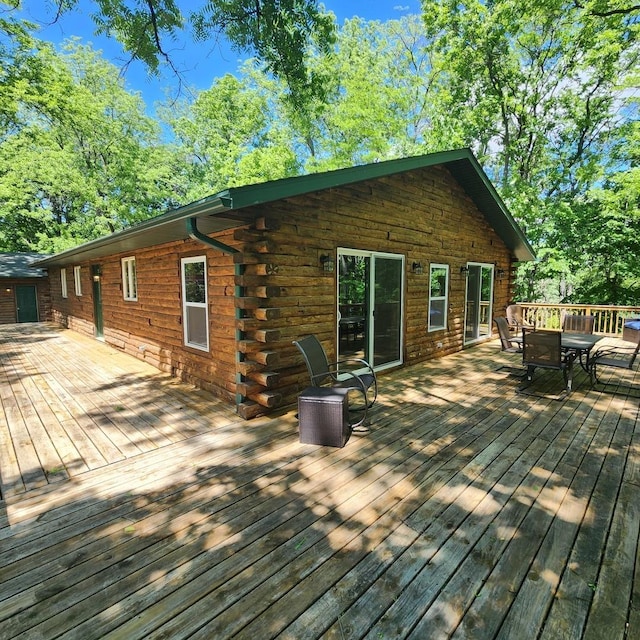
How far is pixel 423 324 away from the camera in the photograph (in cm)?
675

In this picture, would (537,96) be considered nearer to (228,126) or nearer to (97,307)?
(228,126)

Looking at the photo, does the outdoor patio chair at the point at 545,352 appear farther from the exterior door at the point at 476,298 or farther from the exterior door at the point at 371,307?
the exterior door at the point at 476,298

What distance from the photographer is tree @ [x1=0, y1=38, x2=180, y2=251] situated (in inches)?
600

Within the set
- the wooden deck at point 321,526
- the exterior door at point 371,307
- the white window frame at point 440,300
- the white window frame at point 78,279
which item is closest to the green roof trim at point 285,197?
the exterior door at point 371,307

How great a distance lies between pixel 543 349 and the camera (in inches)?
191

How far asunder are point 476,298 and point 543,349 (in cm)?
392

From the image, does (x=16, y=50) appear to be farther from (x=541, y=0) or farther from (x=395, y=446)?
(x=395, y=446)

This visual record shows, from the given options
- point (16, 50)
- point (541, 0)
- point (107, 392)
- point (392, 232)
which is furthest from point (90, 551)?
point (16, 50)

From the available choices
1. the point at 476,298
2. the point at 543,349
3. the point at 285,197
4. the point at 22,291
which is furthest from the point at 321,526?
the point at 22,291

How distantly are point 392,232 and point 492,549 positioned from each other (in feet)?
15.5

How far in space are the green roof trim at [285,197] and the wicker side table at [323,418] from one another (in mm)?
1898

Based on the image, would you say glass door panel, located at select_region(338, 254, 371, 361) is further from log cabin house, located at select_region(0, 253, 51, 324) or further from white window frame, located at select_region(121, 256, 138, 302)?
log cabin house, located at select_region(0, 253, 51, 324)

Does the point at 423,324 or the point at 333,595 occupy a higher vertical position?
the point at 423,324

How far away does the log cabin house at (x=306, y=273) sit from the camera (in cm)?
406
